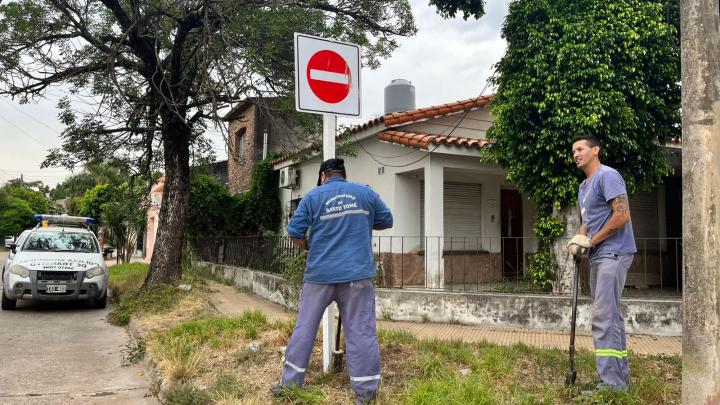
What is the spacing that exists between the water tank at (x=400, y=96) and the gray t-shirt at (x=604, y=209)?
31.4ft

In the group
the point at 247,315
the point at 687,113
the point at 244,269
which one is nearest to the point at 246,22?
the point at 247,315

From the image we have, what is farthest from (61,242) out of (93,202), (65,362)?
(93,202)

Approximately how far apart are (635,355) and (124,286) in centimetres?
1067

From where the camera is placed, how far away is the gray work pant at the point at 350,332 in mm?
3605

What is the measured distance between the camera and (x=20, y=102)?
965cm

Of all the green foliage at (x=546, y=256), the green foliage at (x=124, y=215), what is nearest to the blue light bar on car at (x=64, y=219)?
the green foliage at (x=124, y=215)

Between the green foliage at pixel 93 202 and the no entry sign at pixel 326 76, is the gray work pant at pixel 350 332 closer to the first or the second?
the no entry sign at pixel 326 76

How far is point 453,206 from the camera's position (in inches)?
429

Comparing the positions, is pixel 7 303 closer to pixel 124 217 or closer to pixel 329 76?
pixel 329 76

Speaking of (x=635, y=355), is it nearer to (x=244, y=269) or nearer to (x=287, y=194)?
(x=244, y=269)

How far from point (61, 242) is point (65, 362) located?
5.47m

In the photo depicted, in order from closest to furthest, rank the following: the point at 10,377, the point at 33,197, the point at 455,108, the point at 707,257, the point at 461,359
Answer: the point at 707,257 < the point at 461,359 < the point at 10,377 < the point at 455,108 < the point at 33,197

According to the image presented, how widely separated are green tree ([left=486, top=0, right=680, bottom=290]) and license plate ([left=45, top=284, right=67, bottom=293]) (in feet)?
26.2

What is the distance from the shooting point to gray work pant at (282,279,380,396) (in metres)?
3.61
